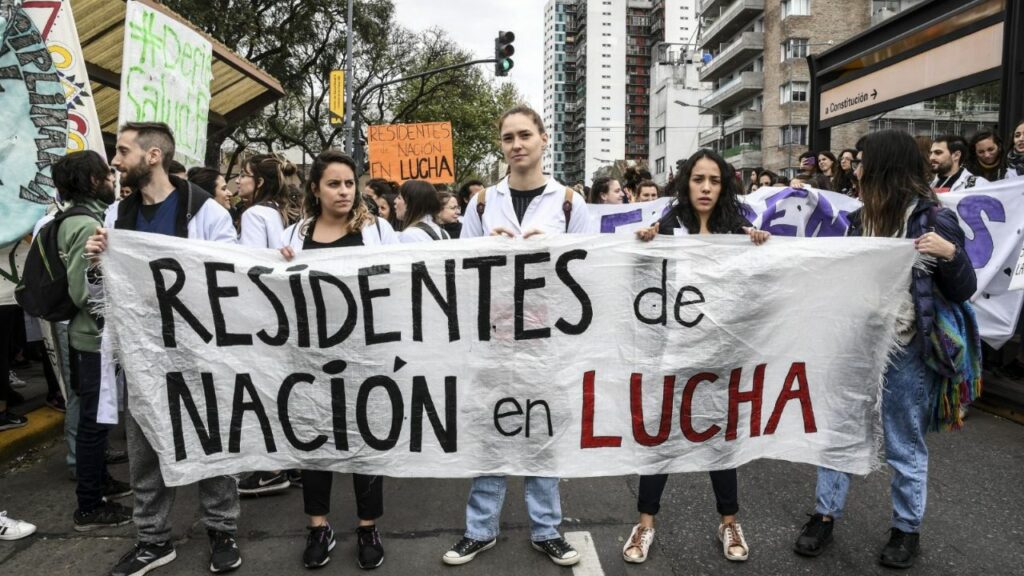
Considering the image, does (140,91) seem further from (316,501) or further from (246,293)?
(316,501)

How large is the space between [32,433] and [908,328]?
5267 mm

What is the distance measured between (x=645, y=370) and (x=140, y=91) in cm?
405

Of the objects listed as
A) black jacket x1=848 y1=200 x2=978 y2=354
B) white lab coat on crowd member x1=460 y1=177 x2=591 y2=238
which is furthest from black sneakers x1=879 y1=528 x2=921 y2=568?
white lab coat on crowd member x1=460 y1=177 x2=591 y2=238

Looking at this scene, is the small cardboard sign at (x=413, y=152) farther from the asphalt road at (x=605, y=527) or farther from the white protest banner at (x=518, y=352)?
the white protest banner at (x=518, y=352)

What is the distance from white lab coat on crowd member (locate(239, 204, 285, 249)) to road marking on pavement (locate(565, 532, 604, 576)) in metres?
2.17

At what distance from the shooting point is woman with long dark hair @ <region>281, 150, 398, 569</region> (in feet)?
9.93

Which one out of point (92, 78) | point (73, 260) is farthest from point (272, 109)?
point (73, 260)

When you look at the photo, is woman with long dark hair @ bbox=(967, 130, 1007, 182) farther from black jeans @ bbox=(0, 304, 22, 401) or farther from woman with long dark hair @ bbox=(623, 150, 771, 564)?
black jeans @ bbox=(0, 304, 22, 401)

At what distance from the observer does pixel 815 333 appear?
9.92 feet

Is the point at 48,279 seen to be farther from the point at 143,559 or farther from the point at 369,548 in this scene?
the point at 369,548

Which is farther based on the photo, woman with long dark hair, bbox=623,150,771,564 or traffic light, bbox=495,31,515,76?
traffic light, bbox=495,31,515,76

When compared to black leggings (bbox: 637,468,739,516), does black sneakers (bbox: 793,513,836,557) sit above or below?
below

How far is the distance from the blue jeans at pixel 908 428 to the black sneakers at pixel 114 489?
3.91 metres

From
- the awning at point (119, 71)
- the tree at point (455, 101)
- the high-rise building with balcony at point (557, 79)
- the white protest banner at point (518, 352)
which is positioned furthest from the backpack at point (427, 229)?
the high-rise building with balcony at point (557, 79)
